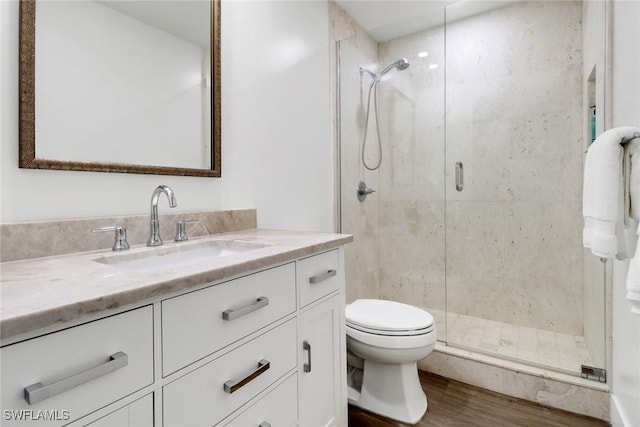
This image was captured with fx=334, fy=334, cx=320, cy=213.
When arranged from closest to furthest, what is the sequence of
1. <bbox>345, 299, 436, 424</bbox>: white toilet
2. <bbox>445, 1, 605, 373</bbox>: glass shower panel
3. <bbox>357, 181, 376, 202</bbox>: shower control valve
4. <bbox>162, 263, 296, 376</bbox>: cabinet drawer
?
<bbox>162, 263, 296, 376</bbox>: cabinet drawer < <bbox>345, 299, 436, 424</bbox>: white toilet < <bbox>445, 1, 605, 373</bbox>: glass shower panel < <bbox>357, 181, 376, 202</bbox>: shower control valve

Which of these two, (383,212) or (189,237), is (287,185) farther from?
(383,212)

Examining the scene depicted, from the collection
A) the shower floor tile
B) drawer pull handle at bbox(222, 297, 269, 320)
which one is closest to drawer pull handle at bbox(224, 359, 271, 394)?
drawer pull handle at bbox(222, 297, 269, 320)

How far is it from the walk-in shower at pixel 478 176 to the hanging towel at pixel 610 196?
3.99 ft

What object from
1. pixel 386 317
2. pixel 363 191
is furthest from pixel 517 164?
pixel 386 317

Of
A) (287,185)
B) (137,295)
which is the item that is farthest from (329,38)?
(137,295)

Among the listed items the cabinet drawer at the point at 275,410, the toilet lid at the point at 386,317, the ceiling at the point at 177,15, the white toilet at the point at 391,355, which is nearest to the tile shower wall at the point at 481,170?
the toilet lid at the point at 386,317

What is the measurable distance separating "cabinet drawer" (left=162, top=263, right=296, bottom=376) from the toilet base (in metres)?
0.85

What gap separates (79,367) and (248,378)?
419mm

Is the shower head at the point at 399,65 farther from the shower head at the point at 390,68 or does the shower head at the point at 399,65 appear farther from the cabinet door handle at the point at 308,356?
the cabinet door handle at the point at 308,356

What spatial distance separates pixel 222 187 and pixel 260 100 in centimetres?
51

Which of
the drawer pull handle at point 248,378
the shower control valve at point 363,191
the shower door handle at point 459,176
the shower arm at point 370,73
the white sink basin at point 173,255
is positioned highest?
the shower arm at point 370,73

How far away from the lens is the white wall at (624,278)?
118cm

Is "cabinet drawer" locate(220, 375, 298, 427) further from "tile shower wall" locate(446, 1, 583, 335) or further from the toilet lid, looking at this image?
"tile shower wall" locate(446, 1, 583, 335)

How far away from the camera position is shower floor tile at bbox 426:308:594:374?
1.83 meters
